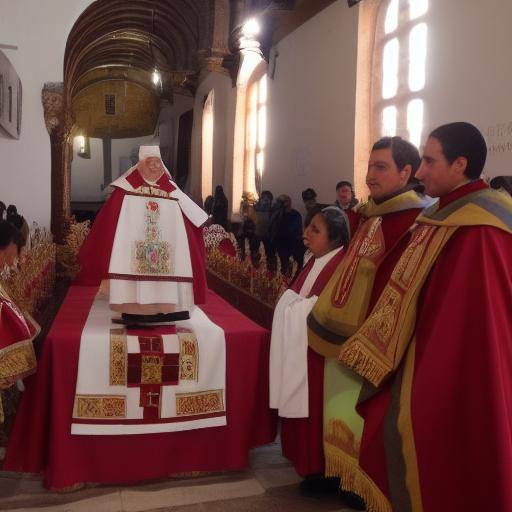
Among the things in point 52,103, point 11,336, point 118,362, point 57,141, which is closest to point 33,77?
point 52,103

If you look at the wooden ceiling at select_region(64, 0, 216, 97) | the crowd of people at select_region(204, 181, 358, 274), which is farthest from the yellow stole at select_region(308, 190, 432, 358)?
the wooden ceiling at select_region(64, 0, 216, 97)

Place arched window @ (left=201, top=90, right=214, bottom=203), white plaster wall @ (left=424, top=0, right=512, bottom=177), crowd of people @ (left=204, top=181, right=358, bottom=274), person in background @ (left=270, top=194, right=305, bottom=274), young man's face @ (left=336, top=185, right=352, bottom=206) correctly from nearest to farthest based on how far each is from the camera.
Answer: white plaster wall @ (left=424, top=0, right=512, bottom=177), young man's face @ (left=336, top=185, right=352, bottom=206), crowd of people @ (left=204, top=181, right=358, bottom=274), person in background @ (left=270, top=194, right=305, bottom=274), arched window @ (left=201, top=90, right=214, bottom=203)

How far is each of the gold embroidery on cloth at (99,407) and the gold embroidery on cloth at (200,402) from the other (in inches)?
11.7

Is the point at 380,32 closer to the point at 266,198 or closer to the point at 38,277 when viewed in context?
the point at 266,198

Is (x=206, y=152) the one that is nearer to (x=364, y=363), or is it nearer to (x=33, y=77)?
(x=33, y=77)

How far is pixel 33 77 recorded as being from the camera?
7816 millimetres

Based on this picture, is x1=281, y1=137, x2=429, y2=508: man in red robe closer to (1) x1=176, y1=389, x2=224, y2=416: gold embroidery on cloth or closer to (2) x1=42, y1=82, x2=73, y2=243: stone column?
(1) x1=176, y1=389, x2=224, y2=416: gold embroidery on cloth

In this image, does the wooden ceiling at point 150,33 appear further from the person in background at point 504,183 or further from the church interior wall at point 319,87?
the person in background at point 504,183

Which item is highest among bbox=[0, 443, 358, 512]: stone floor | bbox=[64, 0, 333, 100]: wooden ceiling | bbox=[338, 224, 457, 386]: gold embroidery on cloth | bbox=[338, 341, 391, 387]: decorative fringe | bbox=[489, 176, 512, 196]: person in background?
bbox=[64, 0, 333, 100]: wooden ceiling

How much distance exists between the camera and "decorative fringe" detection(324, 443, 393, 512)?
94.4 inches

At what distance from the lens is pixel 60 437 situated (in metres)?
3.10

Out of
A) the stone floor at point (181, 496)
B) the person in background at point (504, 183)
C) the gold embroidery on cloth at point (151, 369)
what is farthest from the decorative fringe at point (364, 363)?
the person in background at point (504, 183)

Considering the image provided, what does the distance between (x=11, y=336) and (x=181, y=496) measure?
1.16 metres

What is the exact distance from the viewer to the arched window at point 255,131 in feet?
41.3
